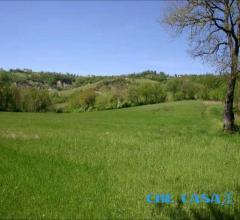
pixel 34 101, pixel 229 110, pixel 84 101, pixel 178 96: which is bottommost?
pixel 229 110

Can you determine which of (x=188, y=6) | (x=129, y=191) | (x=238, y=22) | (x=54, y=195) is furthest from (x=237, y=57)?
(x=54, y=195)

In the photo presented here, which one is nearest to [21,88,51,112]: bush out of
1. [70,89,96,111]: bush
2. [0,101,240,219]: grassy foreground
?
[70,89,96,111]: bush

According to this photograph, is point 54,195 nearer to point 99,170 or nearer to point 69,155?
point 99,170

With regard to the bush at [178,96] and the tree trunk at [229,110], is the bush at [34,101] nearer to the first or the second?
the bush at [178,96]

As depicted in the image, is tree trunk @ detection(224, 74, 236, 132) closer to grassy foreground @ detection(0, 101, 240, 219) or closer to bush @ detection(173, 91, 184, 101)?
grassy foreground @ detection(0, 101, 240, 219)

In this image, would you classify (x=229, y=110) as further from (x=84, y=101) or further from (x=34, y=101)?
(x=84, y=101)

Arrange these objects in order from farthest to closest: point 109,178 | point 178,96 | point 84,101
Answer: point 84,101
point 178,96
point 109,178

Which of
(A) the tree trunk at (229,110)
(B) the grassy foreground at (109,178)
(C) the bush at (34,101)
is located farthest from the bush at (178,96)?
(B) the grassy foreground at (109,178)

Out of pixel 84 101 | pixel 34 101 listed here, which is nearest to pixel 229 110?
pixel 34 101

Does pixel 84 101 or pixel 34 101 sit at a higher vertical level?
pixel 84 101

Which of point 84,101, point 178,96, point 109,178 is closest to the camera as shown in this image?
point 109,178

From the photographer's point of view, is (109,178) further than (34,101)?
No

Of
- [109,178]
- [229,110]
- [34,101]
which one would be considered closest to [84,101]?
[34,101]

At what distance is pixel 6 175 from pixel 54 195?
253 cm
